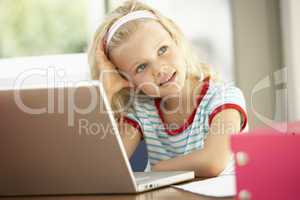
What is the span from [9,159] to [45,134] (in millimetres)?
97

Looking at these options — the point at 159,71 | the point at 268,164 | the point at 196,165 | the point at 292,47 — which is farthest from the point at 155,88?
the point at 268,164

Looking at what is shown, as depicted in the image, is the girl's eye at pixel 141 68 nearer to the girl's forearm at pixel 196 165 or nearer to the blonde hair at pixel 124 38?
the blonde hair at pixel 124 38

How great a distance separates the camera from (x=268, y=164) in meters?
0.53

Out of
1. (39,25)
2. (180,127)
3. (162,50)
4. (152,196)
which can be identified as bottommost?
(152,196)

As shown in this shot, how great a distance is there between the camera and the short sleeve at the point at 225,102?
4.93 ft

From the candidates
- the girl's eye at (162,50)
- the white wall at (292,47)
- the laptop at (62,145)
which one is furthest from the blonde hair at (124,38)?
the laptop at (62,145)

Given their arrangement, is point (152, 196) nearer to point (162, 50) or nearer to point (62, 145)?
point (62, 145)

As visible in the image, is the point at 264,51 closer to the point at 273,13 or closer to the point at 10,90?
the point at 273,13

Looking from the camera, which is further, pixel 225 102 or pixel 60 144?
pixel 225 102

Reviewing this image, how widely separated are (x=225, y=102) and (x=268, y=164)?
3.26ft

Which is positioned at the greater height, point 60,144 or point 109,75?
point 109,75

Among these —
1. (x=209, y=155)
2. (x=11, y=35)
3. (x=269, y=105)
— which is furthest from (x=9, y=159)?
(x=11, y=35)

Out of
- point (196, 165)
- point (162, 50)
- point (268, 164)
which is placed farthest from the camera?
point (162, 50)

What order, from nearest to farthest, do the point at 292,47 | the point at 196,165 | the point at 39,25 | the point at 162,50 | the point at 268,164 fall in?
the point at 268,164 < the point at 196,165 < the point at 162,50 < the point at 292,47 < the point at 39,25
